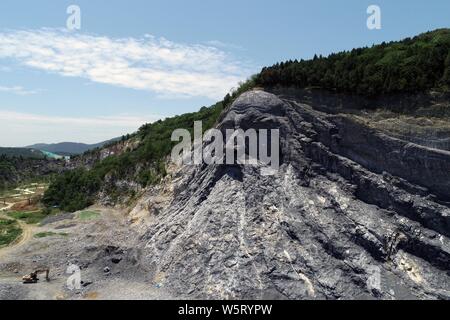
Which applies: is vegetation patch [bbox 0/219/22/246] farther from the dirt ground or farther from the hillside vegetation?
the hillside vegetation

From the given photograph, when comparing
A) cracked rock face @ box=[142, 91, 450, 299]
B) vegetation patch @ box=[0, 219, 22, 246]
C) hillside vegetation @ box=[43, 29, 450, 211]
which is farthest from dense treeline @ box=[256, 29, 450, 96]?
vegetation patch @ box=[0, 219, 22, 246]

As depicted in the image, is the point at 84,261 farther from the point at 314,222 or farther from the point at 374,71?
the point at 374,71

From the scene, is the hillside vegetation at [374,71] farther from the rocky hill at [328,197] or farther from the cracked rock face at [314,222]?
the cracked rock face at [314,222]

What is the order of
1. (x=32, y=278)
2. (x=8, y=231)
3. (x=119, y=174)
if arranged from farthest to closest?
(x=119, y=174), (x=8, y=231), (x=32, y=278)

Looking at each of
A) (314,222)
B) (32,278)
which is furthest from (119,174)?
(314,222)

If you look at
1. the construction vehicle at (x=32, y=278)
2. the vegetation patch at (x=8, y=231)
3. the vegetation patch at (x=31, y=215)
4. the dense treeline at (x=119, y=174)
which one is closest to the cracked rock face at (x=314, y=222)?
the construction vehicle at (x=32, y=278)
